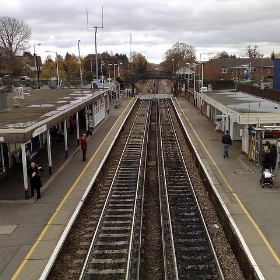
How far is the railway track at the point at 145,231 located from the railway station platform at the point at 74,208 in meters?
0.66

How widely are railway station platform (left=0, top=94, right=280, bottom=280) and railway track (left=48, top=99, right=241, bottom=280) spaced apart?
25.9 inches

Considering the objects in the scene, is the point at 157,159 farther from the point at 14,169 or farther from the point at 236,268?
the point at 236,268

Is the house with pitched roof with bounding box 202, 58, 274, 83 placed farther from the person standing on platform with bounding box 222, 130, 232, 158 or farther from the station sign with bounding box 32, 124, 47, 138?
the station sign with bounding box 32, 124, 47, 138

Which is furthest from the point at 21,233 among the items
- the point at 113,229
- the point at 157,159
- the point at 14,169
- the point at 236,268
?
the point at 157,159

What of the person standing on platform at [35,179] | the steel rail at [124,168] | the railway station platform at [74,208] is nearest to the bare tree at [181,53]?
the steel rail at [124,168]

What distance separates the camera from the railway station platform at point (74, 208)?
350 inches

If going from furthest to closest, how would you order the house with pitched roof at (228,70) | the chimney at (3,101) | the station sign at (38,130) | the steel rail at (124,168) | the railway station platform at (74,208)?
the house with pitched roof at (228,70) → the chimney at (3,101) → the station sign at (38,130) → the steel rail at (124,168) → the railway station platform at (74,208)

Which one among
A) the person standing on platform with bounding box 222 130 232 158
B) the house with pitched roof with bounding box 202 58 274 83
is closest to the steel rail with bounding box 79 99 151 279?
the person standing on platform with bounding box 222 130 232 158

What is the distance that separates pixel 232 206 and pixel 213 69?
70412mm

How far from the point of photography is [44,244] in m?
9.73

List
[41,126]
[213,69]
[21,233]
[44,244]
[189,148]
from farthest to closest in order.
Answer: [213,69] → [189,148] → [41,126] → [21,233] → [44,244]

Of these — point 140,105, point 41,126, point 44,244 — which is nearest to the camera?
point 44,244

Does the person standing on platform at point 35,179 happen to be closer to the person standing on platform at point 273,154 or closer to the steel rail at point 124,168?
the steel rail at point 124,168

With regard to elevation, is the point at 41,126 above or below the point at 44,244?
above
